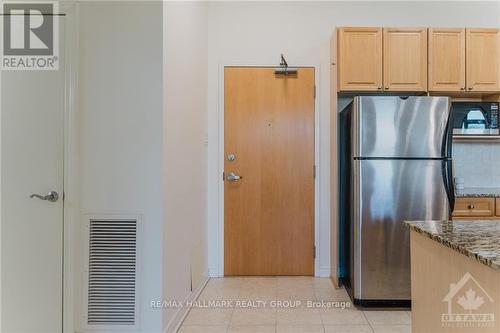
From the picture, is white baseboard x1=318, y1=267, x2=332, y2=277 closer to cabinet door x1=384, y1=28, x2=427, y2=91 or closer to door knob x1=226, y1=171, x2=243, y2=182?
door knob x1=226, y1=171, x2=243, y2=182

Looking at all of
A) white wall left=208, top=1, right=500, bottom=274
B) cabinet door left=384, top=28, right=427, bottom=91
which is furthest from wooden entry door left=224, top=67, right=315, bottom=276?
cabinet door left=384, top=28, right=427, bottom=91

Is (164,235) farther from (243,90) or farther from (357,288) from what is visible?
(243,90)

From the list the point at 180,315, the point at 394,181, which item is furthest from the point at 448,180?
the point at 180,315

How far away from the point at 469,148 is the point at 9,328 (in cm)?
404

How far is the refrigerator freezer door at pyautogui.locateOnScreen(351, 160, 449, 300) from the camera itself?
2.59 metres

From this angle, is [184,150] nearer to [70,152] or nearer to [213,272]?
[70,152]

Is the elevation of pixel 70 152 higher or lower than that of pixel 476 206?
higher

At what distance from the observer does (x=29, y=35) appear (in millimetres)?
2070

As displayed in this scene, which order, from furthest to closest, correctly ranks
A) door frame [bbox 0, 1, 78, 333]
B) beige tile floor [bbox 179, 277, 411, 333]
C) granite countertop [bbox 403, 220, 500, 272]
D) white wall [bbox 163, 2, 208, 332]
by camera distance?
beige tile floor [bbox 179, 277, 411, 333] → white wall [bbox 163, 2, 208, 332] → door frame [bbox 0, 1, 78, 333] → granite countertop [bbox 403, 220, 500, 272]

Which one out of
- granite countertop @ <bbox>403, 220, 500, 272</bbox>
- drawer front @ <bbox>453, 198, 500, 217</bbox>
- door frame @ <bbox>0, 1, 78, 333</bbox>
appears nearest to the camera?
granite countertop @ <bbox>403, 220, 500, 272</bbox>

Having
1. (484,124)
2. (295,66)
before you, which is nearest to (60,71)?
(295,66)

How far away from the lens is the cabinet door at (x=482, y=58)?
3006mm

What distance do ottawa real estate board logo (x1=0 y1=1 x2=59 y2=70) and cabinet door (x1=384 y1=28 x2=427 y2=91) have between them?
8.34ft

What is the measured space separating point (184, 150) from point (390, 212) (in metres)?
1.63
